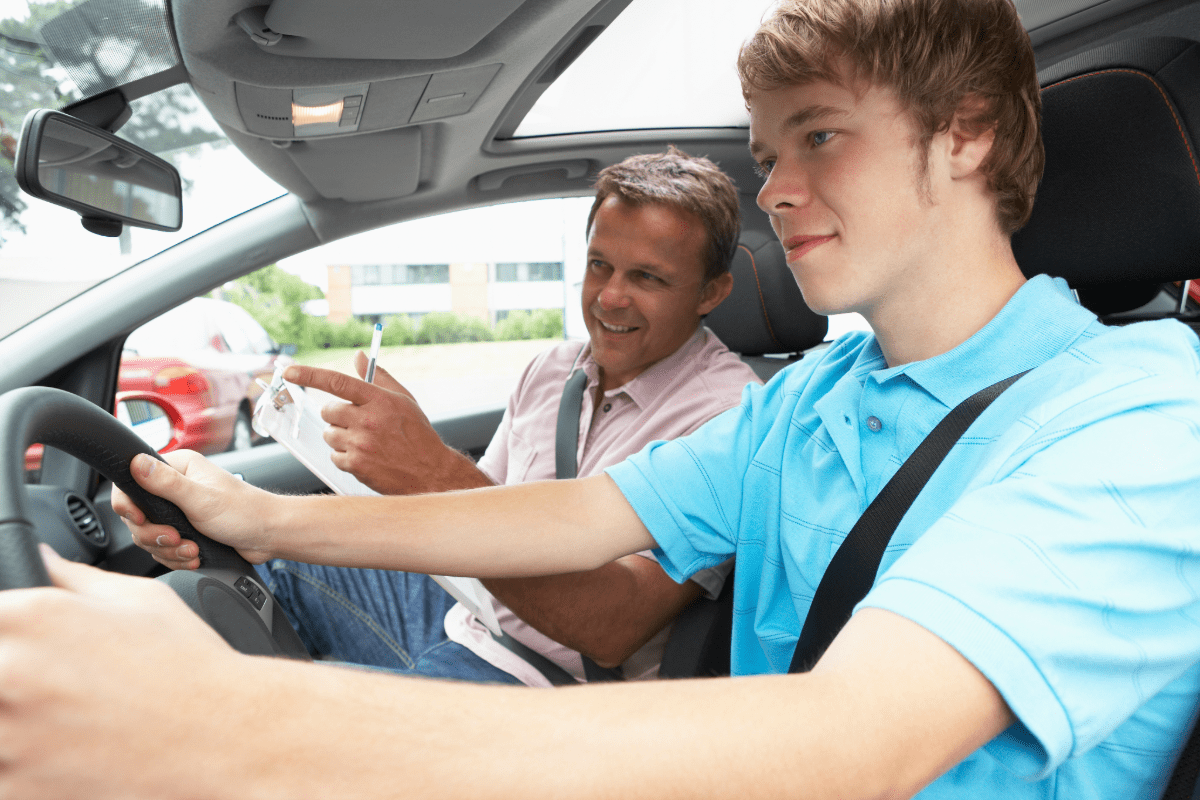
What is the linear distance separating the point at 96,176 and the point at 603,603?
1210 mm

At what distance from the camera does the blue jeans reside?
163cm

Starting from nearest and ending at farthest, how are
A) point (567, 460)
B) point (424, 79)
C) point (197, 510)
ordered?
point (197, 510), point (424, 79), point (567, 460)

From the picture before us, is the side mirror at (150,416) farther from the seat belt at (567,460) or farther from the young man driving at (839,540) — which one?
the young man driving at (839,540)

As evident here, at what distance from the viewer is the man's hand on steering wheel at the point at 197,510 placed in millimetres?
917

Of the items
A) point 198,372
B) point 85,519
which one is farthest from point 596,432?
point 198,372

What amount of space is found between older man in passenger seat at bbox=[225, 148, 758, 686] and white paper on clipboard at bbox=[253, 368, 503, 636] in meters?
0.03

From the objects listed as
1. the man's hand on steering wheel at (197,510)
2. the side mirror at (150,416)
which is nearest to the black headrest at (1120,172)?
the man's hand on steering wheel at (197,510)

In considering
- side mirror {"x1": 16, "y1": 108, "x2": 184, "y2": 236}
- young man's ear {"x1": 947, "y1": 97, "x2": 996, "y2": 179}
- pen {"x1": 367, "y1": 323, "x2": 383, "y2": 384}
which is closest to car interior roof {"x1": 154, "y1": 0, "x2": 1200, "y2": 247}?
side mirror {"x1": 16, "y1": 108, "x2": 184, "y2": 236}

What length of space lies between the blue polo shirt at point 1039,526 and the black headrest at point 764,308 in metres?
0.78

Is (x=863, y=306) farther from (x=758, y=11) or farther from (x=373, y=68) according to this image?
(x=758, y=11)

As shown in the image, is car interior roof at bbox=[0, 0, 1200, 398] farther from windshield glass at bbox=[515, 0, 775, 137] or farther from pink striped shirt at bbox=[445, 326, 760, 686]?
pink striped shirt at bbox=[445, 326, 760, 686]

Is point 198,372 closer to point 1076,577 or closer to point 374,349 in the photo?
point 374,349

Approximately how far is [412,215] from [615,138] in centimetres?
64

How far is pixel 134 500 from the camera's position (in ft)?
3.05
